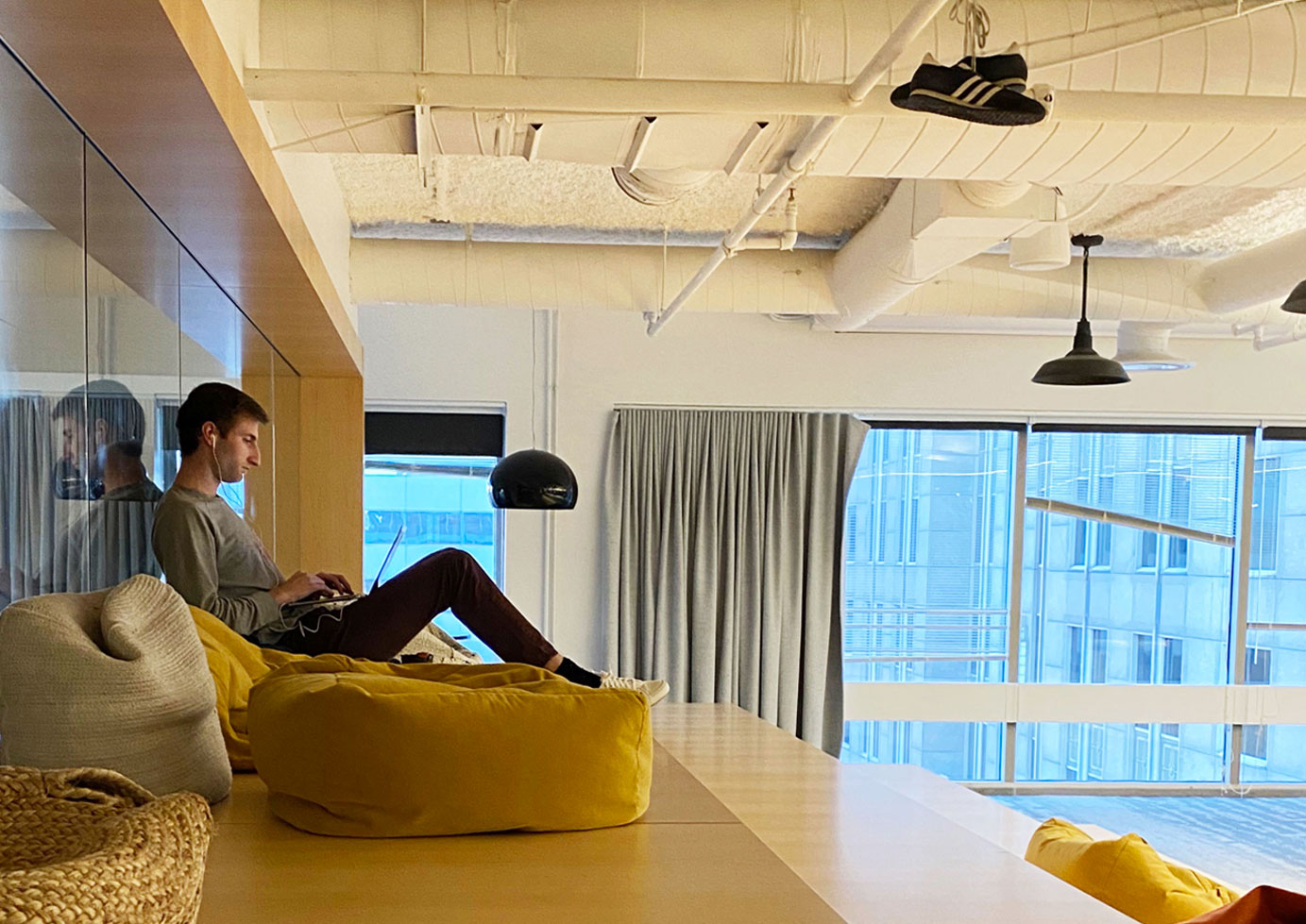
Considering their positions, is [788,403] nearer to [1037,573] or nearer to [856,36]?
[1037,573]

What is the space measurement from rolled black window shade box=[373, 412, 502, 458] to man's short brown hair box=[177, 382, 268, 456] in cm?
447

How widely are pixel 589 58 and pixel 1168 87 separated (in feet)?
4.87

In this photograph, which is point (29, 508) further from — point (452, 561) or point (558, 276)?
point (558, 276)

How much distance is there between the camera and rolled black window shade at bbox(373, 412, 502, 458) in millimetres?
7988

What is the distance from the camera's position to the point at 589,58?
3117 millimetres

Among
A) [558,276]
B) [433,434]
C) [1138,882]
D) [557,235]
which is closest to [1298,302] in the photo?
[1138,882]

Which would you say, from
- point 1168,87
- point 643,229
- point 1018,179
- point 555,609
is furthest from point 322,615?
point 555,609

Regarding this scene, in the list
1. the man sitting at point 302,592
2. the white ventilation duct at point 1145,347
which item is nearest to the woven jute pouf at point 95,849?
the man sitting at point 302,592

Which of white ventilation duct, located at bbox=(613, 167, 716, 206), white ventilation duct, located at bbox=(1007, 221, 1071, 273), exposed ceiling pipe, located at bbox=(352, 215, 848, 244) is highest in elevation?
exposed ceiling pipe, located at bbox=(352, 215, 848, 244)

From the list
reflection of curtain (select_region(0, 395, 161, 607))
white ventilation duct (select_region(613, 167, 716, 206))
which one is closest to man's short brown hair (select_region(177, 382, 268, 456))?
reflection of curtain (select_region(0, 395, 161, 607))

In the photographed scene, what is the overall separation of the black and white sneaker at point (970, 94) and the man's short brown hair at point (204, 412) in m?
2.09

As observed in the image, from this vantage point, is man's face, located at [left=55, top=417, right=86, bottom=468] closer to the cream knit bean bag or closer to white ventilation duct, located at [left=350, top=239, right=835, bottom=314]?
the cream knit bean bag

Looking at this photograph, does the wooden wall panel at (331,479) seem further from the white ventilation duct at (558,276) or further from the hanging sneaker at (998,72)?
the hanging sneaker at (998,72)

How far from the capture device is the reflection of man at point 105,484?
8.27 ft
